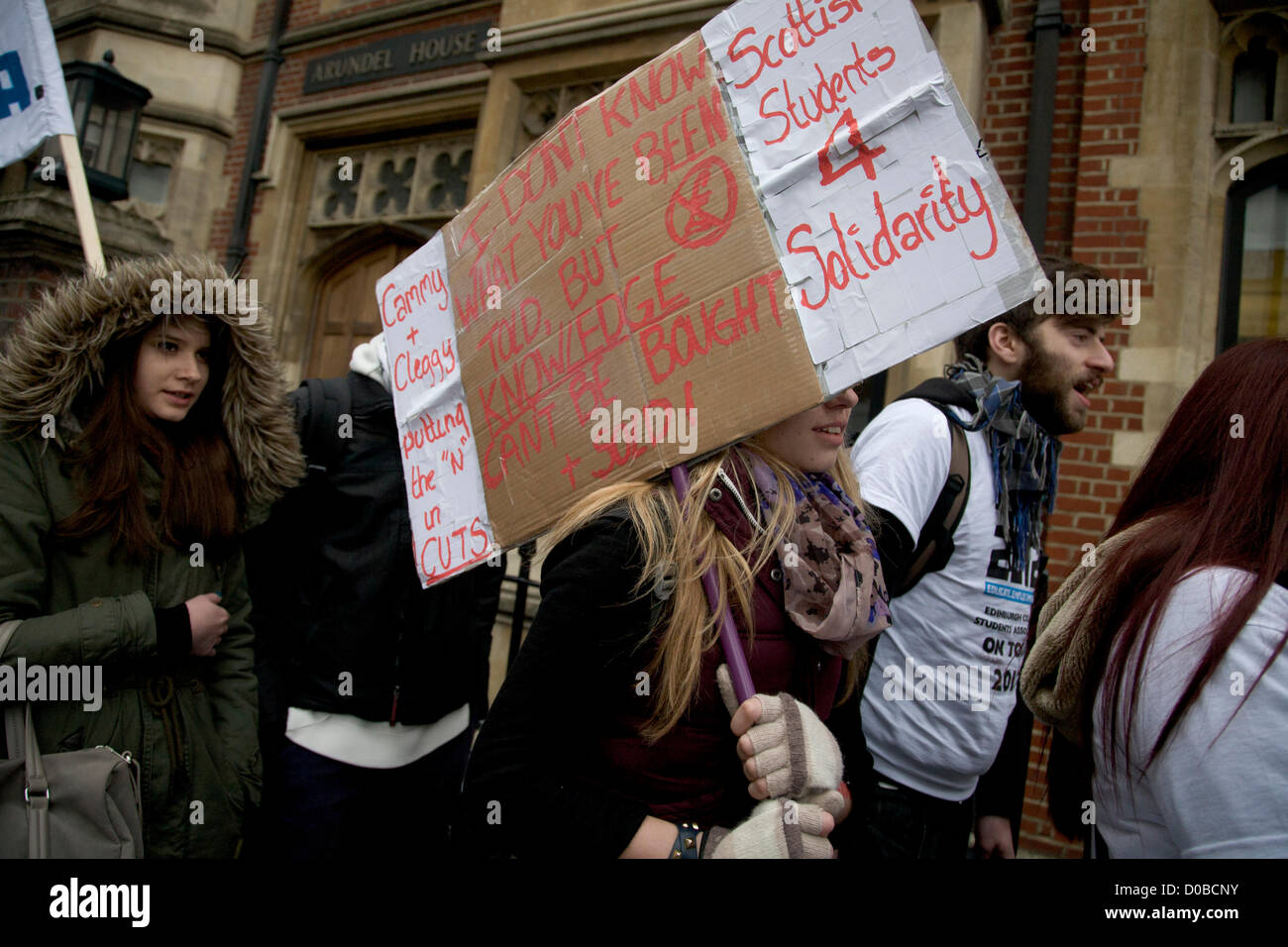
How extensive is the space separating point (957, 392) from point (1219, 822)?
4.55 feet

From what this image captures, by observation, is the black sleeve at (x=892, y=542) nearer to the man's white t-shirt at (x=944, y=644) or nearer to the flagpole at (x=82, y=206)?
the man's white t-shirt at (x=944, y=644)

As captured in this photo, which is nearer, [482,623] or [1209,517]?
[1209,517]

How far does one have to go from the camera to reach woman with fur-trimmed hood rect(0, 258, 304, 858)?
5.70 ft

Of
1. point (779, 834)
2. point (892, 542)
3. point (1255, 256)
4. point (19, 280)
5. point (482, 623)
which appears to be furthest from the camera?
point (19, 280)

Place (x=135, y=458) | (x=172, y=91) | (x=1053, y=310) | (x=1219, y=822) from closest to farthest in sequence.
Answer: (x=1219, y=822)
(x=135, y=458)
(x=1053, y=310)
(x=172, y=91)

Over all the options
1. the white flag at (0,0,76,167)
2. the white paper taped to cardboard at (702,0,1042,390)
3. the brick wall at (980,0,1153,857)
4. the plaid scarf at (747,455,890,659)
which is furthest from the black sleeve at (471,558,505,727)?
the brick wall at (980,0,1153,857)

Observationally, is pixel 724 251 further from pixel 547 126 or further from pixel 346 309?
pixel 346 309

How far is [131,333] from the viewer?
1962mm

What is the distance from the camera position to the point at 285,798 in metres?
2.24

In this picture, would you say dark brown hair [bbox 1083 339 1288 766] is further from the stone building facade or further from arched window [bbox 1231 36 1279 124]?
arched window [bbox 1231 36 1279 124]

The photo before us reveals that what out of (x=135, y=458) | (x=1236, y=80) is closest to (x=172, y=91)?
(x=135, y=458)

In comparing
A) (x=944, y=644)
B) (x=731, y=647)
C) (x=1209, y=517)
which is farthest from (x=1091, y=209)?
(x=731, y=647)

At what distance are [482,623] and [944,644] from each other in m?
1.33
